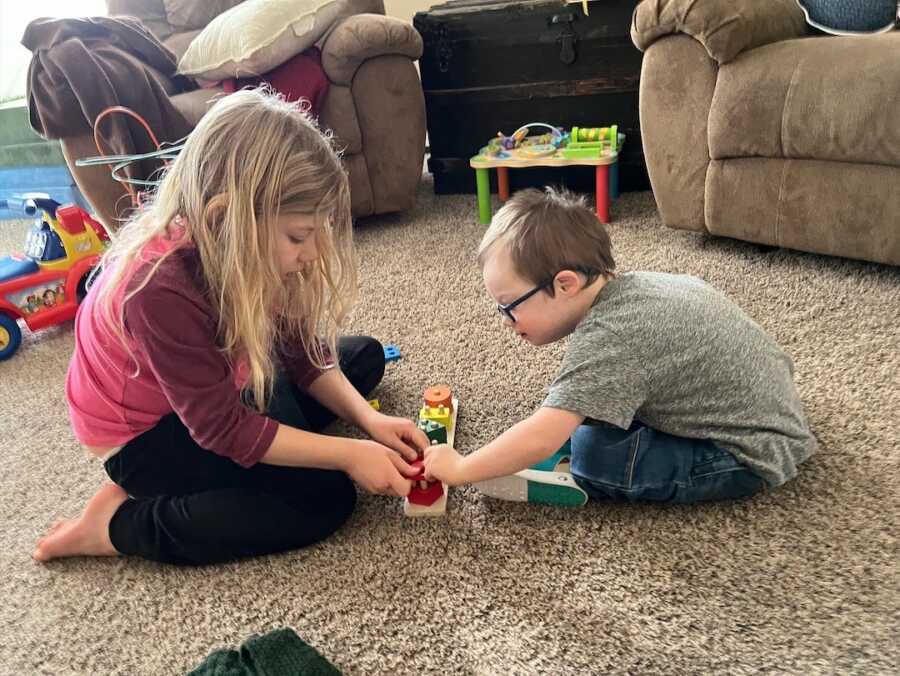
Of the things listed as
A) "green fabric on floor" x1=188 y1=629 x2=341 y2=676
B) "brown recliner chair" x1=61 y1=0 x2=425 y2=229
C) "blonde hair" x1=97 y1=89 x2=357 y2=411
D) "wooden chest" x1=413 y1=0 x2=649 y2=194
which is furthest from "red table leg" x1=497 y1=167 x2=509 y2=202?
"green fabric on floor" x1=188 y1=629 x2=341 y2=676

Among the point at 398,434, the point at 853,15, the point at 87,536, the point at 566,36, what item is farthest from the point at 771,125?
the point at 87,536

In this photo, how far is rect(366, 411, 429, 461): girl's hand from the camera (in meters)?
1.03

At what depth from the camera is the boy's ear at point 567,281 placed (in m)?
0.89

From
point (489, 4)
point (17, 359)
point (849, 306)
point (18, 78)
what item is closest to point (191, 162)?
point (17, 359)

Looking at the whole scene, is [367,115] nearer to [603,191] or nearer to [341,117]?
[341,117]

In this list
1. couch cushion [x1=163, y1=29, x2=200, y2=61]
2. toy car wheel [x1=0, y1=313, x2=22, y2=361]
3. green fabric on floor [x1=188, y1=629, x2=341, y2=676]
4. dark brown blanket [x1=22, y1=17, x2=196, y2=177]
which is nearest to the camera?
green fabric on floor [x1=188, y1=629, x2=341, y2=676]

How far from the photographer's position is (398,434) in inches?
41.3

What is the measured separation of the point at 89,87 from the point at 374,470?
4.55ft

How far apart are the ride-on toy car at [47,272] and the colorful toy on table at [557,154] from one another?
3.41 ft

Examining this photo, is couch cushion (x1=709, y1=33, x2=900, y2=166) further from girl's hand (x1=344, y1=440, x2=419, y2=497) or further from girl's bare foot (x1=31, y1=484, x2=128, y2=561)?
girl's bare foot (x1=31, y1=484, x2=128, y2=561)

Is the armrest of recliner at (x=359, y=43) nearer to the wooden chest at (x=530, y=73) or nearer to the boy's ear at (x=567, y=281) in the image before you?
the wooden chest at (x=530, y=73)

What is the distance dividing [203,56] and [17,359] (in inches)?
37.5

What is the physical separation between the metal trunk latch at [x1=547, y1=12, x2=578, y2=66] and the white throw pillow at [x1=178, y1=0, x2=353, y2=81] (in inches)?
24.2

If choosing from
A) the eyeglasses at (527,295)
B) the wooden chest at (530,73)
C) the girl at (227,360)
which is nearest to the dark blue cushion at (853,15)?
the wooden chest at (530,73)
